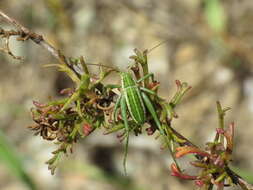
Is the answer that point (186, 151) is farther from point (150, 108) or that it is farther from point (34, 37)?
point (34, 37)

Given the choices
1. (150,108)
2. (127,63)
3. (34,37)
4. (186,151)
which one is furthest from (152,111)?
(127,63)

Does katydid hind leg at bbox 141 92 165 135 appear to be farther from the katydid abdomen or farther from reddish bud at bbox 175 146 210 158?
reddish bud at bbox 175 146 210 158

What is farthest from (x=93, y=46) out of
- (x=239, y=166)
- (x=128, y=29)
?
(x=239, y=166)

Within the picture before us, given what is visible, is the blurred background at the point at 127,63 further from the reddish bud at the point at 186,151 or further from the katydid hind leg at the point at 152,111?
the reddish bud at the point at 186,151

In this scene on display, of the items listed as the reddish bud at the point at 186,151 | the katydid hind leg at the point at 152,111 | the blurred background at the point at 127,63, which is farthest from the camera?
the blurred background at the point at 127,63

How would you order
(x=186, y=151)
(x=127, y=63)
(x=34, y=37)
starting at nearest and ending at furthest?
(x=186, y=151)
(x=34, y=37)
(x=127, y=63)

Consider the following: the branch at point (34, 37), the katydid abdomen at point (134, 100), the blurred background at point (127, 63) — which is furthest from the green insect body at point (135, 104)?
the blurred background at point (127, 63)

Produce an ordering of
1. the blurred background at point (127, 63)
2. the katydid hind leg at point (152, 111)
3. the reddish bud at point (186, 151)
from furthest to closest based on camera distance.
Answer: the blurred background at point (127, 63)
the katydid hind leg at point (152, 111)
the reddish bud at point (186, 151)

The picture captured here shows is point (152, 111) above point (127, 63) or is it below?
below

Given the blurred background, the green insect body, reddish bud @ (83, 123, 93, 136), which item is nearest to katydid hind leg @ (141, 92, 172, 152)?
the green insect body

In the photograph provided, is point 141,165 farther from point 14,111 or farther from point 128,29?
point 128,29

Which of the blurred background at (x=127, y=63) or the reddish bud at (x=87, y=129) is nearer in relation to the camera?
the reddish bud at (x=87, y=129)
